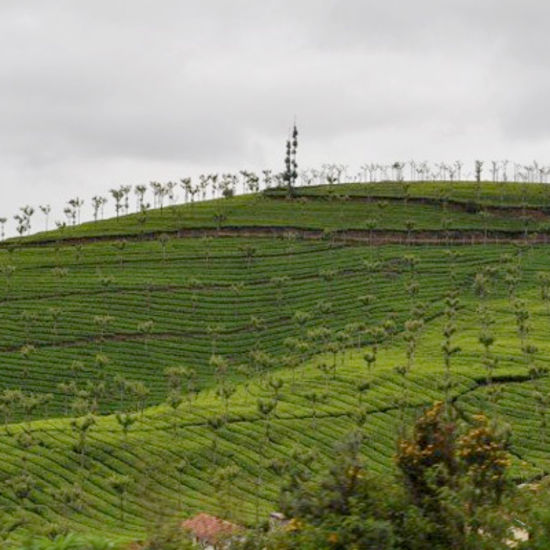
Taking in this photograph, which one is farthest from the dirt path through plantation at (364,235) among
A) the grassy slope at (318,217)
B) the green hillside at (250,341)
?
the grassy slope at (318,217)

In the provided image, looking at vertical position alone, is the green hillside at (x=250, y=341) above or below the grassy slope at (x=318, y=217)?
below

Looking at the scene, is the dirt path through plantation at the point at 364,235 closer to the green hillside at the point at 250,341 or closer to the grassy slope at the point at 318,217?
the green hillside at the point at 250,341

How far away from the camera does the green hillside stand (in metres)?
75.1

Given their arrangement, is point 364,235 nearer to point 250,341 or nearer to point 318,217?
point 318,217

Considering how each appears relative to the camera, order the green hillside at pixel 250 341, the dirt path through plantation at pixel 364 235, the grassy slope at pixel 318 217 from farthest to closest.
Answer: the grassy slope at pixel 318 217, the dirt path through plantation at pixel 364 235, the green hillside at pixel 250 341

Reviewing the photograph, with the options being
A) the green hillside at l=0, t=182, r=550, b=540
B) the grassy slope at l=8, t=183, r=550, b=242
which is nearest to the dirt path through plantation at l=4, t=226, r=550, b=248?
the green hillside at l=0, t=182, r=550, b=540

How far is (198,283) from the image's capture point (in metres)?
141

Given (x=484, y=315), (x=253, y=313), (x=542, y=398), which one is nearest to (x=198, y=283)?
(x=253, y=313)

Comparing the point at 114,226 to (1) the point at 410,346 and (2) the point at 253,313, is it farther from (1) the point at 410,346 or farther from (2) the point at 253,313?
(1) the point at 410,346

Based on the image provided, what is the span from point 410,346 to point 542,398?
A: 20.1 metres

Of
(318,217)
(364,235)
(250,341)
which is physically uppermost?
(318,217)

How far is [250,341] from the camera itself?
126 m

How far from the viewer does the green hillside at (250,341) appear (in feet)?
246

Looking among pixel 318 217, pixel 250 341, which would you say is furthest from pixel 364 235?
pixel 250 341
